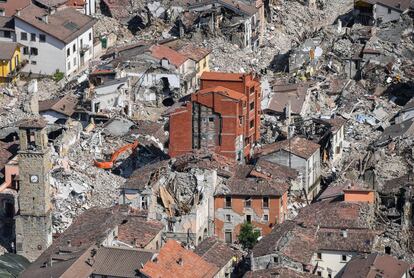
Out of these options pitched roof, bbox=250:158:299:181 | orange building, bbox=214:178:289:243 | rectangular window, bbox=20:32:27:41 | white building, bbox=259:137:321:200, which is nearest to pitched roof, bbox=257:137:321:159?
white building, bbox=259:137:321:200

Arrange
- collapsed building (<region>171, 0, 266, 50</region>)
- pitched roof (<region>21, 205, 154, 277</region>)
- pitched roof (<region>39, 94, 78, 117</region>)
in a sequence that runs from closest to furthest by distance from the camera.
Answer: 1. pitched roof (<region>21, 205, 154, 277</region>)
2. pitched roof (<region>39, 94, 78, 117</region>)
3. collapsed building (<region>171, 0, 266, 50</region>)

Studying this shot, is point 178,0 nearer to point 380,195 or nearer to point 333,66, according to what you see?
point 333,66

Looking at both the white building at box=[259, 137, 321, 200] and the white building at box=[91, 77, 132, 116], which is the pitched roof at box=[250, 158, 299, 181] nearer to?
the white building at box=[259, 137, 321, 200]

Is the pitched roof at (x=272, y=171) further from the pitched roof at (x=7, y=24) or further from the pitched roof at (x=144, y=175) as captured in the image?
the pitched roof at (x=7, y=24)

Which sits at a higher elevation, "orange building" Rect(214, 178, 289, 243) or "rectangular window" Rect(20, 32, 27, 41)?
"rectangular window" Rect(20, 32, 27, 41)

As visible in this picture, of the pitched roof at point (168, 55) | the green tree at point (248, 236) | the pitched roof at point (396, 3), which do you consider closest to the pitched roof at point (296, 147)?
the green tree at point (248, 236)

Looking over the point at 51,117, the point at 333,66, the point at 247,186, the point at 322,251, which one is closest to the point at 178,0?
the point at 333,66

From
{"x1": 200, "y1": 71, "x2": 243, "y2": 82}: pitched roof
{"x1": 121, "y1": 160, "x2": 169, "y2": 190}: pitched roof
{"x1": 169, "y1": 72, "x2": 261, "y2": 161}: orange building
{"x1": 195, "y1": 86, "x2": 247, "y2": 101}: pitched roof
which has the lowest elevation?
{"x1": 121, "y1": 160, "x2": 169, "y2": 190}: pitched roof
